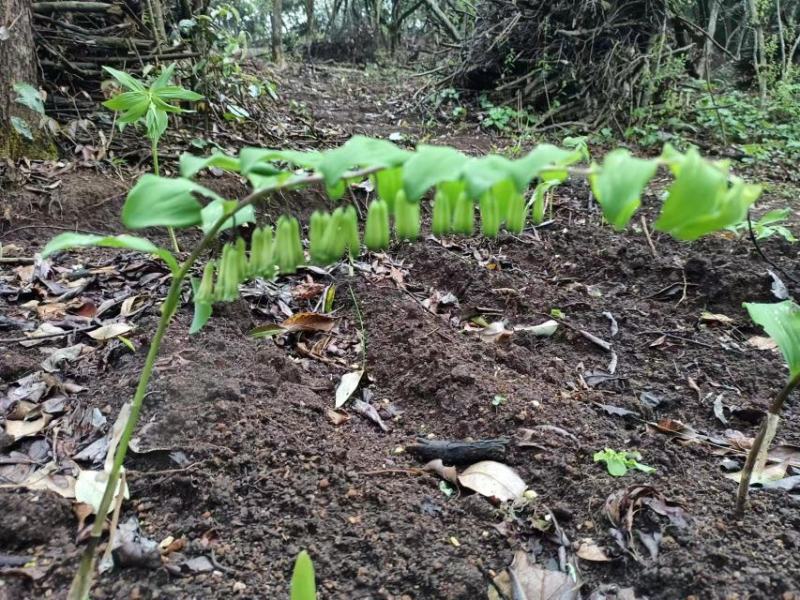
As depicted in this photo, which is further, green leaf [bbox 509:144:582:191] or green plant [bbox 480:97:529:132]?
green plant [bbox 480:97:529:132]

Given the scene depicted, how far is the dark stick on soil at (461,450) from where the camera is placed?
5.24ft

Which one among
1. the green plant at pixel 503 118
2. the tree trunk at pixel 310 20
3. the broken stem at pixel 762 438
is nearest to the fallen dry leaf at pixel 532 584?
the broken stem at pixel 762 438

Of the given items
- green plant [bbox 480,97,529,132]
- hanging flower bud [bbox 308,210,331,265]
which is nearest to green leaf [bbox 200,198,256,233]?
hanging flower bud [bbox 308,210,331,265]

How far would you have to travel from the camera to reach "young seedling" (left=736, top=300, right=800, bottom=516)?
1277 millimetres

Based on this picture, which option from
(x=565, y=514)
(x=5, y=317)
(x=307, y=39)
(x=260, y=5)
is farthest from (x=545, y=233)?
(x=260, y=5)

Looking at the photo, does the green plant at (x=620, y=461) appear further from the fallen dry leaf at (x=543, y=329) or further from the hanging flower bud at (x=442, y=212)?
the hanging flower bud at (x=442, y=212)

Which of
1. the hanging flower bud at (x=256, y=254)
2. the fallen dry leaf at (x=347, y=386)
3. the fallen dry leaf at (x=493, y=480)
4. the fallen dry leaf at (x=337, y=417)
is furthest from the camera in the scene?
the fallen dry leaf at (x=347, y=386)

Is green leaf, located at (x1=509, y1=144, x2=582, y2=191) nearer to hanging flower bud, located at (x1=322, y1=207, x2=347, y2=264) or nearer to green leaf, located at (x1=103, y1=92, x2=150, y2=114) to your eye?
hanging flower bud, located at (x1=322, y1=207, x2=347, y2=264)

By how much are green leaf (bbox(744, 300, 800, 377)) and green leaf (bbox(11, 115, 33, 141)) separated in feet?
10.9

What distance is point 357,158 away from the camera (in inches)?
30.4

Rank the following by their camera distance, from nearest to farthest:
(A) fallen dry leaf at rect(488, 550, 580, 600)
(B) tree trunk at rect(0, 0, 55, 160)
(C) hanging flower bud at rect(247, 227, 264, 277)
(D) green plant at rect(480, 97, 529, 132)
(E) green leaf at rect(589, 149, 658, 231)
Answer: (E) green leaf at rect(589, 149, 658, 231) < (C) hanging flower bud at rect(247, 227, 264, 277) < (A) fallen dry leaf at rect(488, 550, 580, 600) < (B) tree trunk at rect(0, 0, 55, 160) < (D) green plant at rect(480, 97, 529, 132)

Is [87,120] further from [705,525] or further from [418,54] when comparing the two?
[418,54]

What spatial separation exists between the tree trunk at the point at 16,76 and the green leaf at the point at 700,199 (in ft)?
10.8

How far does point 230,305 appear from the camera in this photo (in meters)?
2.11
